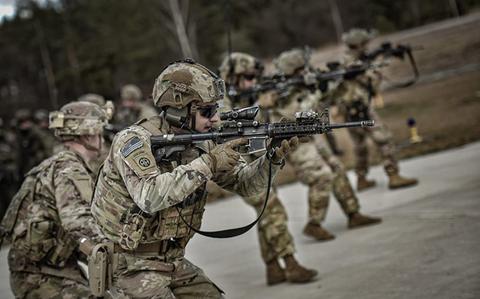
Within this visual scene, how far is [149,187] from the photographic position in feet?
12.8

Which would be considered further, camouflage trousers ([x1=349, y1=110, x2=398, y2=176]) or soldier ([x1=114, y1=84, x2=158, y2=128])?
soldier ([x1=114, y1=84, x2=158, y2=128])

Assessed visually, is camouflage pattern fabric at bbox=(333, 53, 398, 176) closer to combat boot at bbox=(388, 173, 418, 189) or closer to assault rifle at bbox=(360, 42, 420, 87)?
combat boot at bbox=(388, 173, 418, 189)

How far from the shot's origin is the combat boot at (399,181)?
9.88 meters

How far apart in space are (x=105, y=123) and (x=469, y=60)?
14.8 m

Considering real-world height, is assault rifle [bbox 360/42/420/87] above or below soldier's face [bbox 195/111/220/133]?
above

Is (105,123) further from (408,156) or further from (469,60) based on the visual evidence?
(469,60)

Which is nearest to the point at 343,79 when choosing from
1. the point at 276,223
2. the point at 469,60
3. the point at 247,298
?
the point at 276,223

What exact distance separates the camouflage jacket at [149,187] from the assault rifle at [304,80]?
10.6 ft

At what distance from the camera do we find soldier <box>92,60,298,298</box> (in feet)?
13.0

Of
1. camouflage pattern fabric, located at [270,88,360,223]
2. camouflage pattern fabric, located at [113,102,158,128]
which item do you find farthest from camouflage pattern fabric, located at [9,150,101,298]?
camouflage pattern fabric, located at [113,102,158,128]

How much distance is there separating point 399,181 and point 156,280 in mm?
6312

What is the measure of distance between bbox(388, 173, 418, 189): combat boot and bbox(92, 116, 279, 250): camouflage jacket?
5.72 metres

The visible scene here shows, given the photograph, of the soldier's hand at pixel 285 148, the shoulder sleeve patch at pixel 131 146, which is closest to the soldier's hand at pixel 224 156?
the soldier's hand at pixel 285 148

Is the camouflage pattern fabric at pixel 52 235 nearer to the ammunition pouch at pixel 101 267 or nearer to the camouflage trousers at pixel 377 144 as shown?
the ammunition pouch at pixel 101 267
